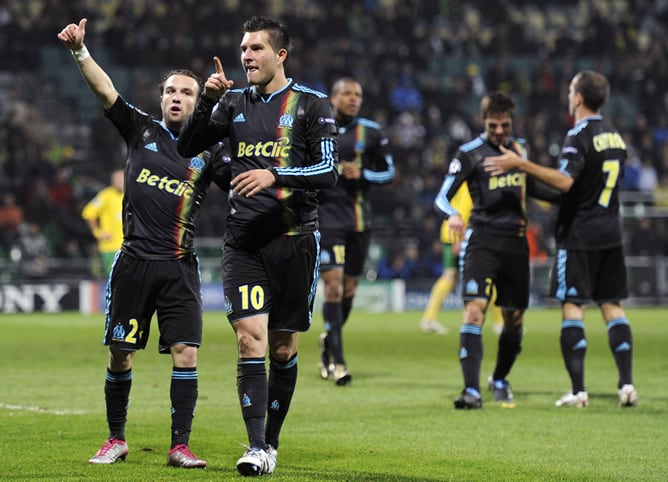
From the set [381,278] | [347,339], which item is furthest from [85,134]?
[347,339]

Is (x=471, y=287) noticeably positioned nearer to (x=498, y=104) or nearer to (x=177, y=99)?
(x=498, y=104)

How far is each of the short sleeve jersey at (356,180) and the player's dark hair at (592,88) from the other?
263 centimetres

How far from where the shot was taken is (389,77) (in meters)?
30.2

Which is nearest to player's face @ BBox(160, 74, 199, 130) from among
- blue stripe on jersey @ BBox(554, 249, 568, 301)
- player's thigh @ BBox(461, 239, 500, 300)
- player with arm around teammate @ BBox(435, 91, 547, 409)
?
player with arm around teammate @ BBox(435, 91, 547, 409)

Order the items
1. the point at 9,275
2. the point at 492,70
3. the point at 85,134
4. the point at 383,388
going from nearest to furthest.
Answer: the point at 383,388
the point at 9,275
the point at 85,134
the point at 492,70

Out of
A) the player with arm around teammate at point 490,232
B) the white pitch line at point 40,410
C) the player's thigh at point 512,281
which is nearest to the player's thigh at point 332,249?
the player with arm around teammate at point 490,232

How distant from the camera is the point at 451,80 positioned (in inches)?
1241

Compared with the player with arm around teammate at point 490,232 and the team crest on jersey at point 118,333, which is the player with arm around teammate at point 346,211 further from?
the team crest on jersey at point 118,333

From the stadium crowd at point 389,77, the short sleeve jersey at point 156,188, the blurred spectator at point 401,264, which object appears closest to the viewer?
the short sleeve jersey at point 156,188

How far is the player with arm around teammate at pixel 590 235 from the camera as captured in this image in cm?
948

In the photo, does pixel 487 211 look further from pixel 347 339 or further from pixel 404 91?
pixel 404 91

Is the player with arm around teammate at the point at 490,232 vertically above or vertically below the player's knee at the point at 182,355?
above

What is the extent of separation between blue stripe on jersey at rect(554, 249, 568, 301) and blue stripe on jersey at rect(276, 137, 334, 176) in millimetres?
3855

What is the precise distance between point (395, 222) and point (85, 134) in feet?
25.5
